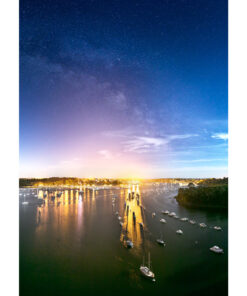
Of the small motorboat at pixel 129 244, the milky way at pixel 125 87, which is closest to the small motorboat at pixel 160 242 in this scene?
the small motorboat at pixel 129 244

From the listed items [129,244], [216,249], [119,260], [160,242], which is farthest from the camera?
[160,242]

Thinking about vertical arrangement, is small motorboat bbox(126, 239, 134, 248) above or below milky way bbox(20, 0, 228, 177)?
below

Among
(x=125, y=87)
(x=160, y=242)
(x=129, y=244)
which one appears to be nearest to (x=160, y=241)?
(x=160, y=242)

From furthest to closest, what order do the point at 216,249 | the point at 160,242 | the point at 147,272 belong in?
the point at 160,242
the point at 216,249
the point at 147,272

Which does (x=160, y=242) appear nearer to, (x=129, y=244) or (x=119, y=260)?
(x=129, y=244)

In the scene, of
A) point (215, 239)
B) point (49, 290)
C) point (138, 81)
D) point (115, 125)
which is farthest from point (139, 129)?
point (215, 239)

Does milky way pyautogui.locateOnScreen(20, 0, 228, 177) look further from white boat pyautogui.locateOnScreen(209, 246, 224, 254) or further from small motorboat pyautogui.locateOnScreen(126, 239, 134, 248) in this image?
white boat pyautogui.locateOnScreen(209, 246, 224, 254)

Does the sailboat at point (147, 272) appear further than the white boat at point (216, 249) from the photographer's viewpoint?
No

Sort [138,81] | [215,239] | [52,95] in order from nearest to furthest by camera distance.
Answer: [138,81] → [52,95] → [215,239]

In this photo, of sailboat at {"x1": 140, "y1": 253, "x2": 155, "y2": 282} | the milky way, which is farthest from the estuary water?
the milky way

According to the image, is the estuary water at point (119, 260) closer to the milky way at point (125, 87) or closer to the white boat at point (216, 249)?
the white boat at point (216, 249)
